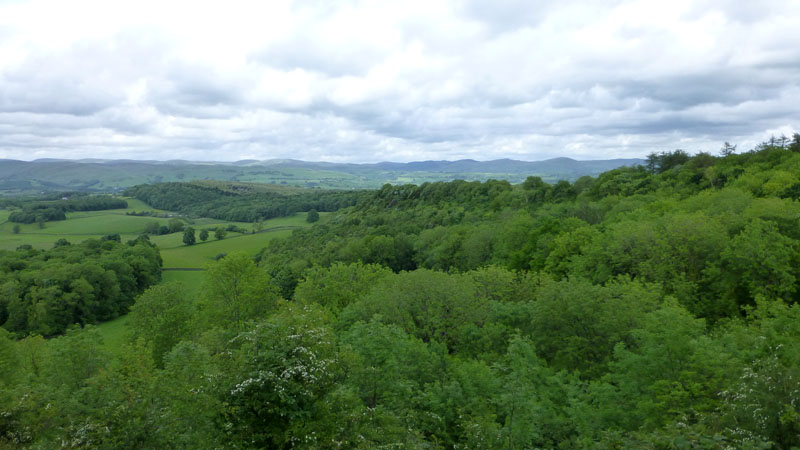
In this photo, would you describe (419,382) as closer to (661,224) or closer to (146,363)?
(146,363)

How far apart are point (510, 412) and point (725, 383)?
25.6 ft

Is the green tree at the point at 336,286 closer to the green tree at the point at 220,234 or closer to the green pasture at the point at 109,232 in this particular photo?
the green pasture at the point at 109,232

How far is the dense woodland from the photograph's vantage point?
13820 mm

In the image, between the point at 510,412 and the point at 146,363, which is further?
the point at 146,363

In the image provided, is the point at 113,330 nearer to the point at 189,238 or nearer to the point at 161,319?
the point at 161,319

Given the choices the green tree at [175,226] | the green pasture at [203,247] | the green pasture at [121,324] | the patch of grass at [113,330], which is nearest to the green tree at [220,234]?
the green pasture at [203,247]

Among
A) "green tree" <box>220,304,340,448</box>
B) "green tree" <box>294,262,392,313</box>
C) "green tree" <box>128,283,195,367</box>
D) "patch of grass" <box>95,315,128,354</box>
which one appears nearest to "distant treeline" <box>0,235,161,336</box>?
"patch of grass" <box>95,315,128,354</box>

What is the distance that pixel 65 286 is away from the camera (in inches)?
2955

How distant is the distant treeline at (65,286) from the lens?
70.0m

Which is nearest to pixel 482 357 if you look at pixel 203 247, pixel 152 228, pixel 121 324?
pixel 121 324

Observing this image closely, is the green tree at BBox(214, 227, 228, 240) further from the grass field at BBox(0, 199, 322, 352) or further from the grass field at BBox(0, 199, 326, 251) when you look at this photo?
the grass field at BBox(0, 199, 326, 251)

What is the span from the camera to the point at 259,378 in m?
13.5

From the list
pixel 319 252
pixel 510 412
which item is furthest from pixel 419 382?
pixel 319 252

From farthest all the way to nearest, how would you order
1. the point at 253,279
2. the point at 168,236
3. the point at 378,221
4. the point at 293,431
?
the point at 168,236 < the point at 378,221 < the point at 253,279 < the point at 293,431
